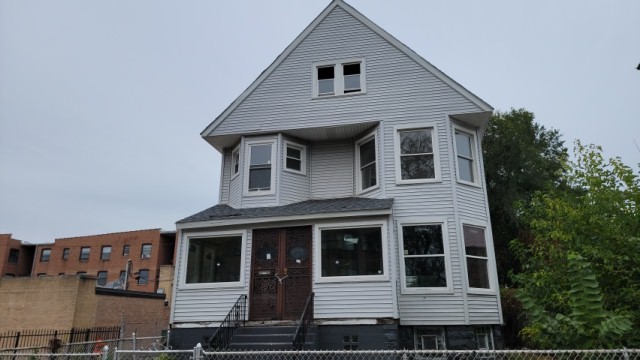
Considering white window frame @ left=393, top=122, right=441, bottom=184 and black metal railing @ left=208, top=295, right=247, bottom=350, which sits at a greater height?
white window frame @ left=393, top=122, right=441, bottom=184

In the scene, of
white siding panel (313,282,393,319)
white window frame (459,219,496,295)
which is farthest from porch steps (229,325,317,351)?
white window frame (459,219,496,295)

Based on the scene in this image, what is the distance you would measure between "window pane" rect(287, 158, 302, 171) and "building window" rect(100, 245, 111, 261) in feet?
143

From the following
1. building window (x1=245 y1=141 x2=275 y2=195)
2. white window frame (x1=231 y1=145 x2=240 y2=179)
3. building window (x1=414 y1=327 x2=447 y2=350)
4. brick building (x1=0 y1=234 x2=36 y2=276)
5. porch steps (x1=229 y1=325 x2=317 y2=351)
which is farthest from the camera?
brick building (x1=0 y1=234 x2=36 y2=276)

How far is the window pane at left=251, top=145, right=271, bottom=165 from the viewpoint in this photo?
13516 millimetres

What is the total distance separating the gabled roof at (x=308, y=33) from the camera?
514 inches

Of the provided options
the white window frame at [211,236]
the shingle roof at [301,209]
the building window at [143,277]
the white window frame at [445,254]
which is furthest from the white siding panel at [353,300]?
the building window at [143,277]

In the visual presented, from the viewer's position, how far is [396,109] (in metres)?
13.1

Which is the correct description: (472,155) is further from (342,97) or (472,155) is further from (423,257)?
(342,97)

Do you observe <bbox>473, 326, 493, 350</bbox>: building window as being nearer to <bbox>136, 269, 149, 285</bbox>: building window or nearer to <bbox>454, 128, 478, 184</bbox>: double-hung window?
<bbox>454, 128, 478, 184</bbox>: double-hung window

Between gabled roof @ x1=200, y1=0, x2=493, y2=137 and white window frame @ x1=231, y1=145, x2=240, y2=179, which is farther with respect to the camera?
white window frame @ x1=231, y1=145, x2=240, y2=179

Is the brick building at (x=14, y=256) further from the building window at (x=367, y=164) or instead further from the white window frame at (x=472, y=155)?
the white window frame at (x=472, y=155)

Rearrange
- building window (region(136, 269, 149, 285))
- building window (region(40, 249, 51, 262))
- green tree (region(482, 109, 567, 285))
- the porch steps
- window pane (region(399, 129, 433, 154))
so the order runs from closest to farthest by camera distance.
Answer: the porch steps < window pane (region(399, 129, 433, 154)) < green tree (region(482, 109, 567, 285)) < building window (region(136, 269, 149, 285)) < building window (region(40, 249, 51, 262))

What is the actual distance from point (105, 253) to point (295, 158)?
4410 centimetres

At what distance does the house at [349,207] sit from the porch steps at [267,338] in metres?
0.36
